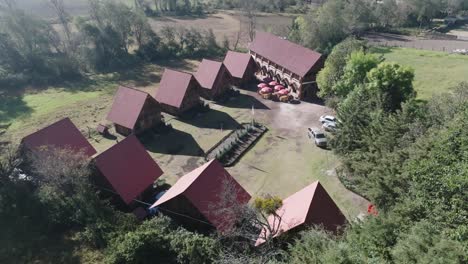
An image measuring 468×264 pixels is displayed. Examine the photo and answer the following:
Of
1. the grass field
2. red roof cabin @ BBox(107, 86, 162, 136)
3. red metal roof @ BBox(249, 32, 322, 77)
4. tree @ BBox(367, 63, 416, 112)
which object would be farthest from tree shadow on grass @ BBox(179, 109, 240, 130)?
tree @ BBox(367, 63, 416, 112)

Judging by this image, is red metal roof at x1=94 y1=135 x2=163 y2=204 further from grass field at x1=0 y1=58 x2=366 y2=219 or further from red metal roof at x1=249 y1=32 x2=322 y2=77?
red metal roof at x1=249 y1=32 x2=322 y2=77

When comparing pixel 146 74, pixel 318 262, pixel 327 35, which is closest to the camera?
pixel 318 262

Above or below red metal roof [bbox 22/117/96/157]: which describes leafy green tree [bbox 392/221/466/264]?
above

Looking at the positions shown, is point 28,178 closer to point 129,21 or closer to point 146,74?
point 146,74

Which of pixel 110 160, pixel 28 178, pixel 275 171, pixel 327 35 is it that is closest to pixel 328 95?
pixel 275 171

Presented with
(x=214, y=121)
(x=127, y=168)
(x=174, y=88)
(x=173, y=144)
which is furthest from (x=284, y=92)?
(x=127, y=168)

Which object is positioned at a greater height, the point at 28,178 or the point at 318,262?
the point at 318,262

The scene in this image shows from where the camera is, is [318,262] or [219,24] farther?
[219,24]

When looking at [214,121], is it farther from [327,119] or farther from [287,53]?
[287,53]
